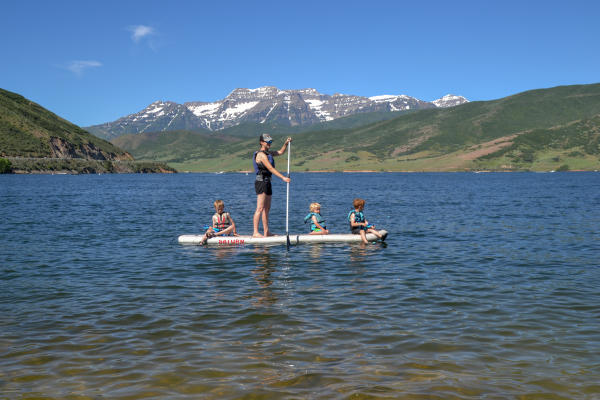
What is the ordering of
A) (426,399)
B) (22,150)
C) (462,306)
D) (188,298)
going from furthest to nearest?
(22,150) < (188,298) < (462,306) < (426,399)

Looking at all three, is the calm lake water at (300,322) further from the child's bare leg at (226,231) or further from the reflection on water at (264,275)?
the child's bare leg at (226,231)

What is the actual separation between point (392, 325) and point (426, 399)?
3.23 m

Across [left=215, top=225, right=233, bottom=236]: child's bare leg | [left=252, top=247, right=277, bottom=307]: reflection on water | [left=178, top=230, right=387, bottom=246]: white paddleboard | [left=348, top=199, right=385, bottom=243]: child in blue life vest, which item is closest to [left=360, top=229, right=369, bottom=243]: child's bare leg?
[left=348, top=199, right=385, bottom=243]: child in blue life vest

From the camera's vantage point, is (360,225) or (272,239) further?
(360,225)

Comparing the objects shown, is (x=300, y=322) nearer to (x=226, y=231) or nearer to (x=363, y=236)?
(x=363, y=236)

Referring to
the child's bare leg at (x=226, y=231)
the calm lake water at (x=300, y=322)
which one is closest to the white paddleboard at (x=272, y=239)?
the calm lake water at (x=300, y=322)

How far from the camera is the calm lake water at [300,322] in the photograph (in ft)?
24.1

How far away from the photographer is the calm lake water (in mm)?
7336

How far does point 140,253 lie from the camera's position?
2000 cm

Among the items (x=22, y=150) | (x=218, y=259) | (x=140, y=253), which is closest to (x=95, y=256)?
(x=140, y=253)

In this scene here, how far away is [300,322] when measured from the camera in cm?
1031

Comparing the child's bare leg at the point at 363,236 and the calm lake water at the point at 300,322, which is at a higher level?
the child's bare leg at the point at 363,236

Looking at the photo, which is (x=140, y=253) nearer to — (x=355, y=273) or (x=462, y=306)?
(x=355, y=273)

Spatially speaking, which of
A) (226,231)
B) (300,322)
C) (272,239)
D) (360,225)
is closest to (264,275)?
(272,239)
